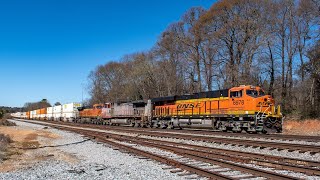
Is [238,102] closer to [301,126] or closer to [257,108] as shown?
[257,108]

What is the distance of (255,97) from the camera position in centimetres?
2325

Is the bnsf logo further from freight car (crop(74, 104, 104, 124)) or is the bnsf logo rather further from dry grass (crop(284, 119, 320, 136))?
freight car (crop(74, 104, 104, 124))

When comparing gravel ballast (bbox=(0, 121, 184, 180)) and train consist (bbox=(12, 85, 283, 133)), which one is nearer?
gravel ballast (bbox=(0, 121, 184, 180))

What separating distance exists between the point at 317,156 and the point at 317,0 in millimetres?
26391

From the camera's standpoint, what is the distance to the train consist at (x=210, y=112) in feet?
74.9

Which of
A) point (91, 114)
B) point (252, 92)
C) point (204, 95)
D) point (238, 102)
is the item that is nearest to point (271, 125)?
point (252, 92)

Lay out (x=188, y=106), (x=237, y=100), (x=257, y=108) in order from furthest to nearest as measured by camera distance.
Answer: (x=188, y=106), (x=237, y=100), (x=257, y=108)

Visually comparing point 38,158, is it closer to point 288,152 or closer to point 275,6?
point 288,152

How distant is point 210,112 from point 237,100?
324cm

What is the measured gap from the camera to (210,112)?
26.9 m

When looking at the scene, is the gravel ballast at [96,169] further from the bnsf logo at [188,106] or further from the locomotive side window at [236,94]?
the bnsf logo at [188,106]

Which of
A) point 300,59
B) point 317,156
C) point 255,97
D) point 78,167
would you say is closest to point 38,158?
point 78,167

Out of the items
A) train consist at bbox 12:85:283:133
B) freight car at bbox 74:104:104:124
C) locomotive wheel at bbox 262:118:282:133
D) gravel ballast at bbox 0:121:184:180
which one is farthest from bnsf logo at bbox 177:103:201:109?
freight car at bbox 74:104:104:124

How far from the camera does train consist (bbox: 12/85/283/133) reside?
74.9 ft
